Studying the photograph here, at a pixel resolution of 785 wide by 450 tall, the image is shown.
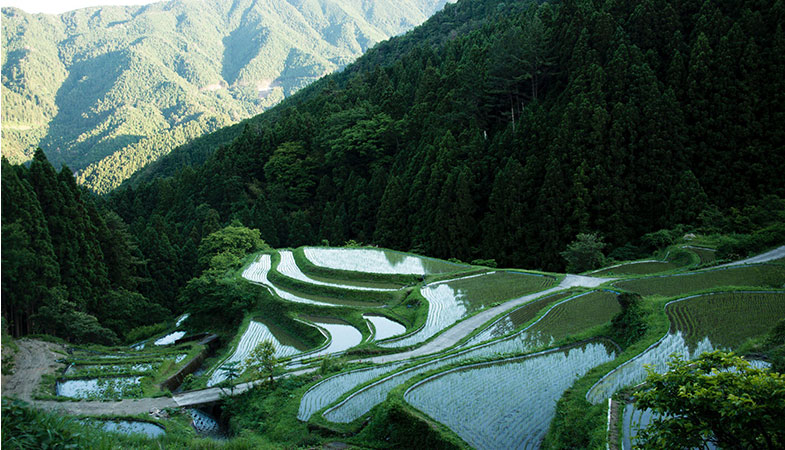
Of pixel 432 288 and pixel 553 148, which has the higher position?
pixel 553 148

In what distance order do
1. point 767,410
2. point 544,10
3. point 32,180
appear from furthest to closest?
point 544,10
point 32,180
point 767,410

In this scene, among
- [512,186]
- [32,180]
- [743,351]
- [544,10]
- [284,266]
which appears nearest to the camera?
[743,351]

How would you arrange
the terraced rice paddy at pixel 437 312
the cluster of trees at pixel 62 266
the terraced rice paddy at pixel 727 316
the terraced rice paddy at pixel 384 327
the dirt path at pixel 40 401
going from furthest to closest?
the terraced rice paddy at pixel 384 327
the terraced rice paddy at pixel 437 312
the dirt path at pixel 40 401
the terraced rice paddy at pixel 727 316
the cluster of trees at pixel 62 266

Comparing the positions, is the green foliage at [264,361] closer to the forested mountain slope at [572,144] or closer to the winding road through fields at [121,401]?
the winding road through fields at [121,401]

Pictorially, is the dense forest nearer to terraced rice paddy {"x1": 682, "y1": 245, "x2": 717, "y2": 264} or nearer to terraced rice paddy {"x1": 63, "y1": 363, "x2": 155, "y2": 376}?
terraced rice paddy {"x1": 63, "y1": 363, "x2": 155, "y2": 376}

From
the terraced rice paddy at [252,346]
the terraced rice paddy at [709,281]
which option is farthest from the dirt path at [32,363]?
the terraced rice paddy at [709,281]

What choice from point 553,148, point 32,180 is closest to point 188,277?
point 32,180

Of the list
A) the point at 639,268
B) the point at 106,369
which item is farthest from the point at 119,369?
the point at 639,268

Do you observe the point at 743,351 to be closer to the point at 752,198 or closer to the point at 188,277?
the point at 752,198
